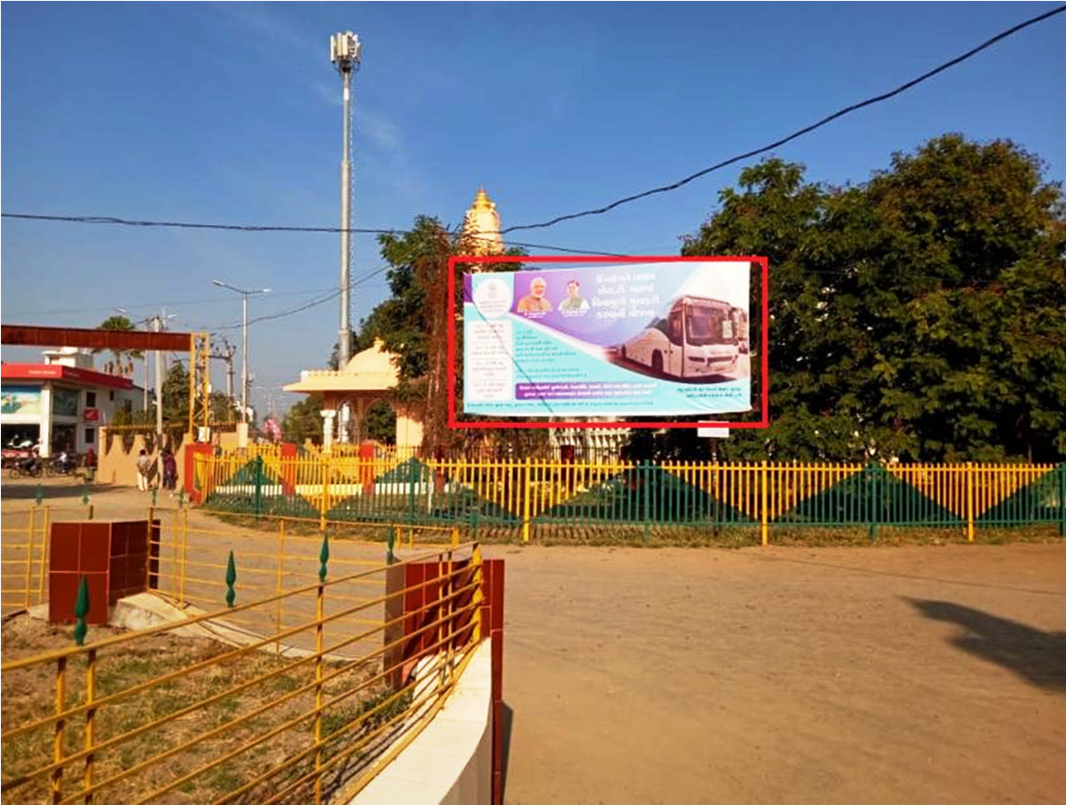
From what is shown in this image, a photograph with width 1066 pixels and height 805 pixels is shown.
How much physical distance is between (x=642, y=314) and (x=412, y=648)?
1021 centimetres

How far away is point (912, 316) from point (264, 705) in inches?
597

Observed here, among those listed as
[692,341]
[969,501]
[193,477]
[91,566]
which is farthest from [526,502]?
[193,477]

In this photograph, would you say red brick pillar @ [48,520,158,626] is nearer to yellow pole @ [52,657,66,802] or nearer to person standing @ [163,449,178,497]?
yellow pole @ [52,657,66,802]

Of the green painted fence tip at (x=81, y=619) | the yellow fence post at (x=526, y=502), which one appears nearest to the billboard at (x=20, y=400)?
the yellow fence post at (x=526, y=502)

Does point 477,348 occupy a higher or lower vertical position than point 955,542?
higher

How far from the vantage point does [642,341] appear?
14.5 metres

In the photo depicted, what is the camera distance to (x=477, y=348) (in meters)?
14.9

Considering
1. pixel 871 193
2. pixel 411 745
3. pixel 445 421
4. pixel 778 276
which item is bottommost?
pixel 411 745

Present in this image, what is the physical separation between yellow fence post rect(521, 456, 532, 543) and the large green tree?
427cm

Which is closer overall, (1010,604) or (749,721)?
(749,721)

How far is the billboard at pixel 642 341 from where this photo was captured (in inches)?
569

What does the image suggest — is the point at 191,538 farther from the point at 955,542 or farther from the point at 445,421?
the point at 955,542

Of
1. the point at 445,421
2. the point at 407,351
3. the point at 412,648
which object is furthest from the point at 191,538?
the point at 412,648

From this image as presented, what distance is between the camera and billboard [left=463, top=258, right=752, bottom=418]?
1445 centimetres
